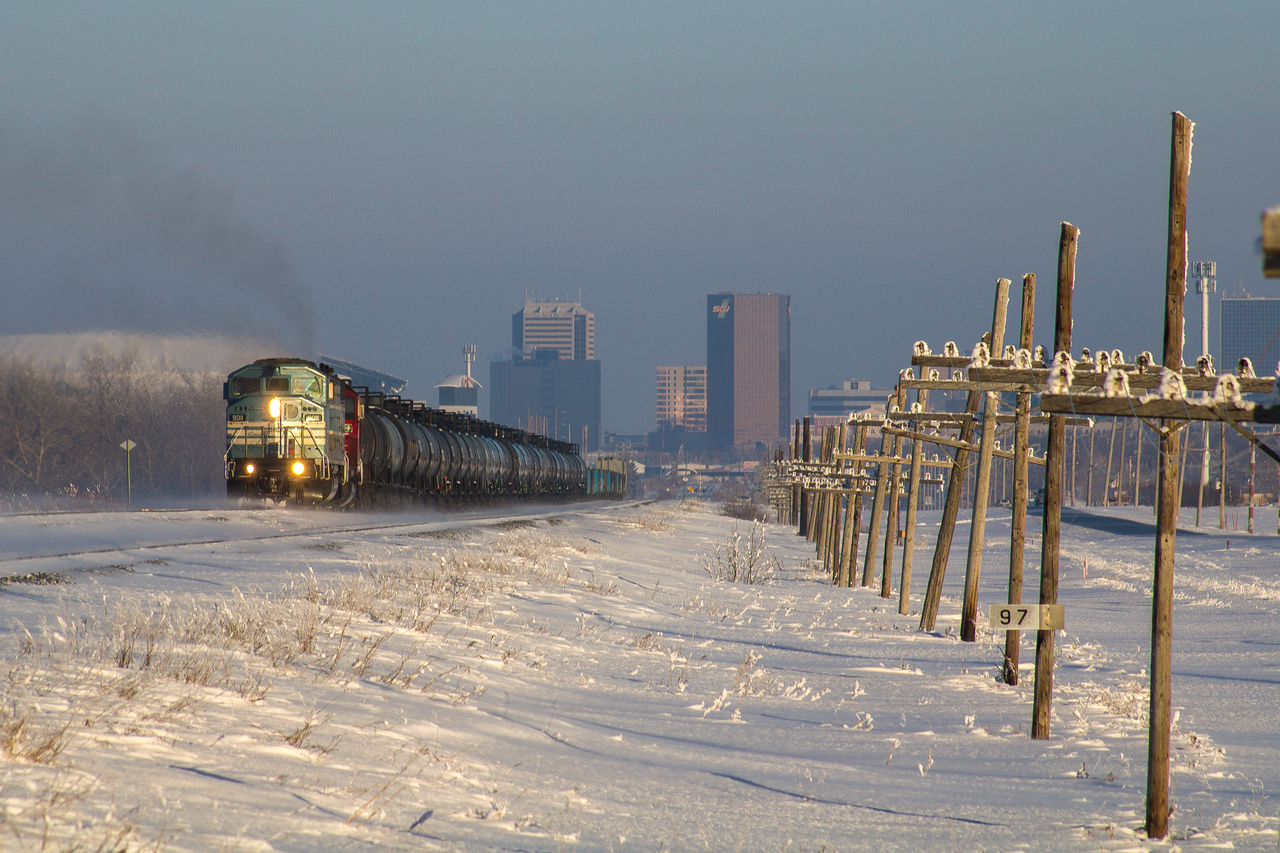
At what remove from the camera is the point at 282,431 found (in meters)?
31.7

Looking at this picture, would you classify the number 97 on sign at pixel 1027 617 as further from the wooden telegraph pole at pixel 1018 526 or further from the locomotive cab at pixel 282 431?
the locomotive cab at pixel 282 431

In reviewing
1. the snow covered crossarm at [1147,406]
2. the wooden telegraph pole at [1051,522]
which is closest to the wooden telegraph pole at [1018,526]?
the wooden telegraph pole at [1051,522]

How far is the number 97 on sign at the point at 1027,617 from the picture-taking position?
9781 mm

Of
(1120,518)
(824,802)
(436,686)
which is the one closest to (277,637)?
(436,686)

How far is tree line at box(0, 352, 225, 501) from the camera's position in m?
59.5

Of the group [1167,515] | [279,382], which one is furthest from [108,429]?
[1167,515]

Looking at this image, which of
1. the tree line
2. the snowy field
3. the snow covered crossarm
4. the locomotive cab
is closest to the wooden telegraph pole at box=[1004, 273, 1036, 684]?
the snowy field

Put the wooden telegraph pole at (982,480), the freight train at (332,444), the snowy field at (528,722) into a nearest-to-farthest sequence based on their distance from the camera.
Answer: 1. the snowy field at (528,722)
2. the wooden telegraph pole at (982,480)
3. the freight train at (332,444)

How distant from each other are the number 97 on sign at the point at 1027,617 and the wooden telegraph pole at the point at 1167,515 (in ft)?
5.85

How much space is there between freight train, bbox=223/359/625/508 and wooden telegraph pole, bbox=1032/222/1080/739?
24738 mm

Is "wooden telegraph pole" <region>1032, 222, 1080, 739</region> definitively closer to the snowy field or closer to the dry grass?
the snowy field

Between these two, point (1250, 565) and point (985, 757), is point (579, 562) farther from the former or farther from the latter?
point (1250, 565)

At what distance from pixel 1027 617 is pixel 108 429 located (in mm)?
67017

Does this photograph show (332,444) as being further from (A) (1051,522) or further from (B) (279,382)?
(A) (1051,522)
